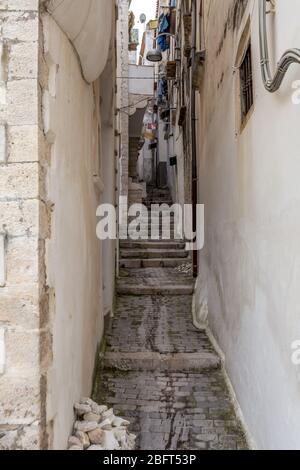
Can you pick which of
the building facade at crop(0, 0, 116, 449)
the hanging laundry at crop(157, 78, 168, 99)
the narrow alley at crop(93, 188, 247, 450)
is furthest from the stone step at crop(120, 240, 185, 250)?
the hanging laundry at crop(157, 78, 168, 99)

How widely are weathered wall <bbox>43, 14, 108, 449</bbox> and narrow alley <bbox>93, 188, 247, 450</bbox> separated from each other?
59cm

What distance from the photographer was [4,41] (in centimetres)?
206

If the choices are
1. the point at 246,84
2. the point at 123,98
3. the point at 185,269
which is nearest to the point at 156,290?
the point at 185,269

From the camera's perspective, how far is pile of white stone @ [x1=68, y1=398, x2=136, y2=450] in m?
2.58

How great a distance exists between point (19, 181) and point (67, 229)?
2.41ft

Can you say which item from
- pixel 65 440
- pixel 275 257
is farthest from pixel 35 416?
pixel 275 257

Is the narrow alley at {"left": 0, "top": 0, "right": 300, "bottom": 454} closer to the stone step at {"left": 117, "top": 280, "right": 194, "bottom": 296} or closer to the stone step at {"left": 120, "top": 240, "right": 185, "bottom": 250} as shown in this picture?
the stone step at {"left": 117, "top": 280, "right": 194, "bottom": 296}

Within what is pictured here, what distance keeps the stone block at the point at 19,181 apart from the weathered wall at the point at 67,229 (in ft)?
0.63

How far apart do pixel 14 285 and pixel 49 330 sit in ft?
1.09

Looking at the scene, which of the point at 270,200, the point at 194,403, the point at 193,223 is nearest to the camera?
the point at 270,200

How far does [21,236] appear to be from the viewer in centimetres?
202

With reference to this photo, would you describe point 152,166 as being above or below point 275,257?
above

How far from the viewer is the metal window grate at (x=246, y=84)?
338 cm
